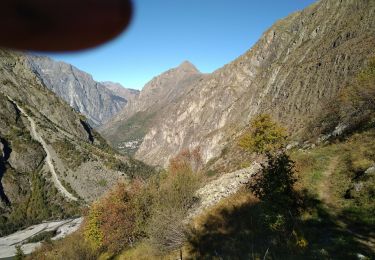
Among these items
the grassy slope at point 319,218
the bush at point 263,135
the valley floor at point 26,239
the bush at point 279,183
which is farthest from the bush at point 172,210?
the valley floor at point 26,239

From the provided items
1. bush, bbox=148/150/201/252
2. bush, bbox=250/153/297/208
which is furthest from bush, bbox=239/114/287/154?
bush, bbox=250/153/297/208

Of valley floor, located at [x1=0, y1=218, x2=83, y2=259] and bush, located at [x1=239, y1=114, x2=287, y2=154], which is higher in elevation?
bush, located at [x1=239, y1=114, x2=287, y2=154]

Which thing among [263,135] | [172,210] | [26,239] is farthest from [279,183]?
[26,239]

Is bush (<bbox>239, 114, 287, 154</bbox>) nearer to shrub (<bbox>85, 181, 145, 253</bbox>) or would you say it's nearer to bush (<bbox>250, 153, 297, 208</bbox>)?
shrub (<bbox>85, 181, 145, 253</bbox>)

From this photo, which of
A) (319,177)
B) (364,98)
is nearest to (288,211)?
(319,177)

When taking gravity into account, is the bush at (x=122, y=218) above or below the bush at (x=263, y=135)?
below

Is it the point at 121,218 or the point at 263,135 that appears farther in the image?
the point at 263,135

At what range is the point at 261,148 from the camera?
63.0m

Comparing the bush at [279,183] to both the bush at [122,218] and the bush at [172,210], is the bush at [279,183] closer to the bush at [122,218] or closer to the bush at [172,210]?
the bush at [172,210]

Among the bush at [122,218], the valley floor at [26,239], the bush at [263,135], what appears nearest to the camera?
the bush at [122,218]

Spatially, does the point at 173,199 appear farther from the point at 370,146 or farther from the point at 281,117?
the point at 281,117

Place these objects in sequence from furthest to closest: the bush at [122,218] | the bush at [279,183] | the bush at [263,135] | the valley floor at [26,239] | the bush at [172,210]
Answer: the valley floor at [26,239] < the bush at [263,135] < the bush at [122,218] < the bush at [172,210] < the bush at [279,183]

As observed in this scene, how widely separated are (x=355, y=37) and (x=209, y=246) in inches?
5342

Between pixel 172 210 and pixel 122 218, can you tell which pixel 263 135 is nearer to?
pixel 122 218
